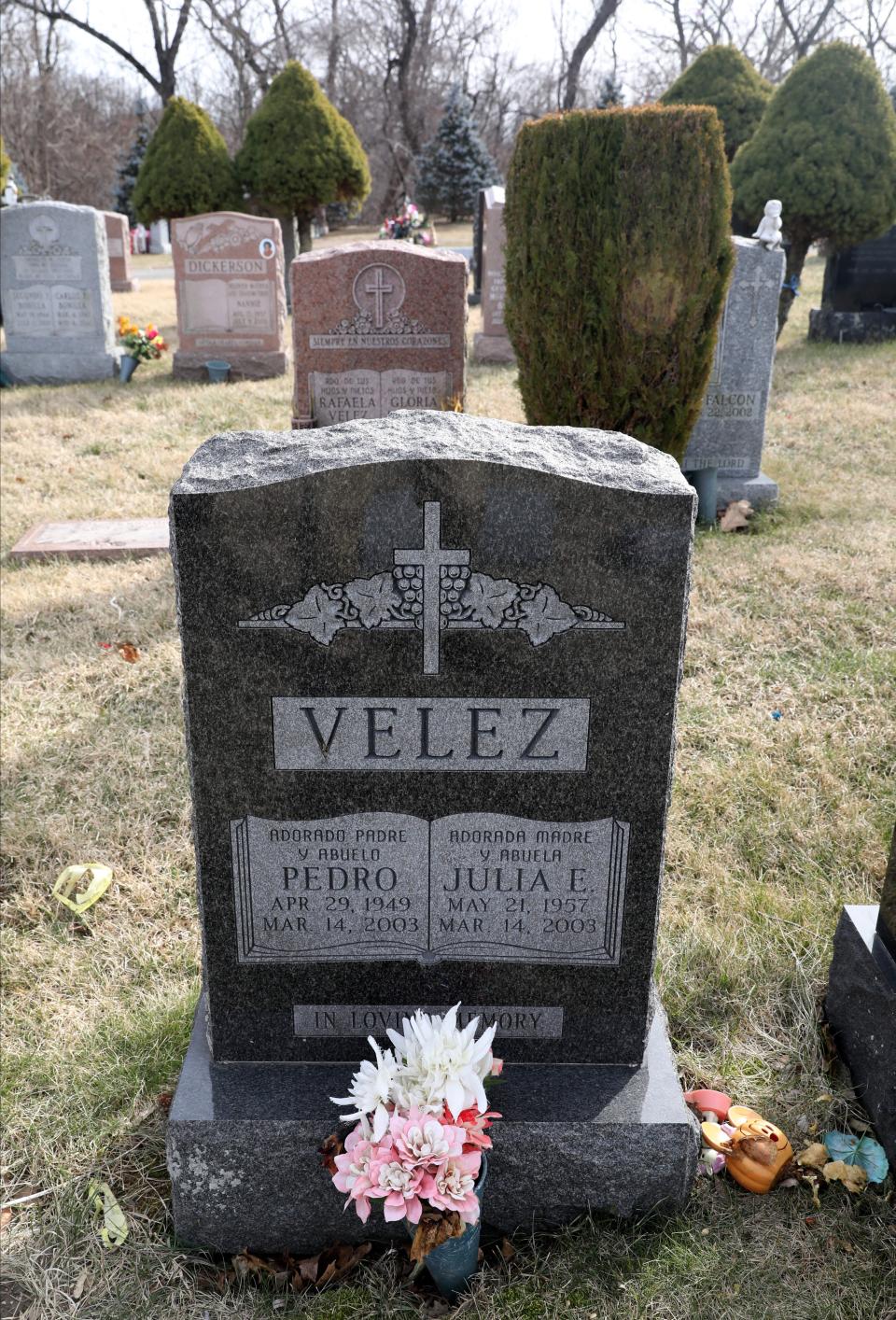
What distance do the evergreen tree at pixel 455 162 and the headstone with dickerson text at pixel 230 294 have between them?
22.4 metres

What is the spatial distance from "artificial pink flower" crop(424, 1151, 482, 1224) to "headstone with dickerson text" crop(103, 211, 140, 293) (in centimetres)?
1996

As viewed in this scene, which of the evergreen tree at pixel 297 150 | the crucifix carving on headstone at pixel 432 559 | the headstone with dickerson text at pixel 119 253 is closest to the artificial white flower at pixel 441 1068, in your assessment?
the crucifix carving on headstone at pixel 432 559

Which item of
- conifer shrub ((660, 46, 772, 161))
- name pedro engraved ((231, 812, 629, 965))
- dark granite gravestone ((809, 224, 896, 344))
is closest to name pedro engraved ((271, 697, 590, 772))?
name pedro engraved ((231, 812, 629, 965))

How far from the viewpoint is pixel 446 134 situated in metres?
31.6

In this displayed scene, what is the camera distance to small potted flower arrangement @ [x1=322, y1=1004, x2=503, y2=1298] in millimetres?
1861

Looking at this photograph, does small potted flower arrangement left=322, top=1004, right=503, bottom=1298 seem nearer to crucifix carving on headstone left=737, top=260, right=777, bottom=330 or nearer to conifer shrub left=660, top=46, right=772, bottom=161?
crucifix carving on headstone left=737, top=260, right=777, bottom=330

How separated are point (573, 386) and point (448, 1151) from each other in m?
4.83

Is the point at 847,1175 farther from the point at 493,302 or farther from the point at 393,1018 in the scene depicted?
the point at 493,302

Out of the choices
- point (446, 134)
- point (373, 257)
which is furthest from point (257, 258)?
point (446, 134)

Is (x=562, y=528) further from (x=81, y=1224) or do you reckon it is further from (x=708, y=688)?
(x=708, y=688)

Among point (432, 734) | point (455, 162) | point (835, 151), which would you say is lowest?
point (432, 734)

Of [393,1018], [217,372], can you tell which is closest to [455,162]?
[217,372]

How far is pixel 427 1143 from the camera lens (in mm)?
1875

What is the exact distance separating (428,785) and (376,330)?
15.1ft
